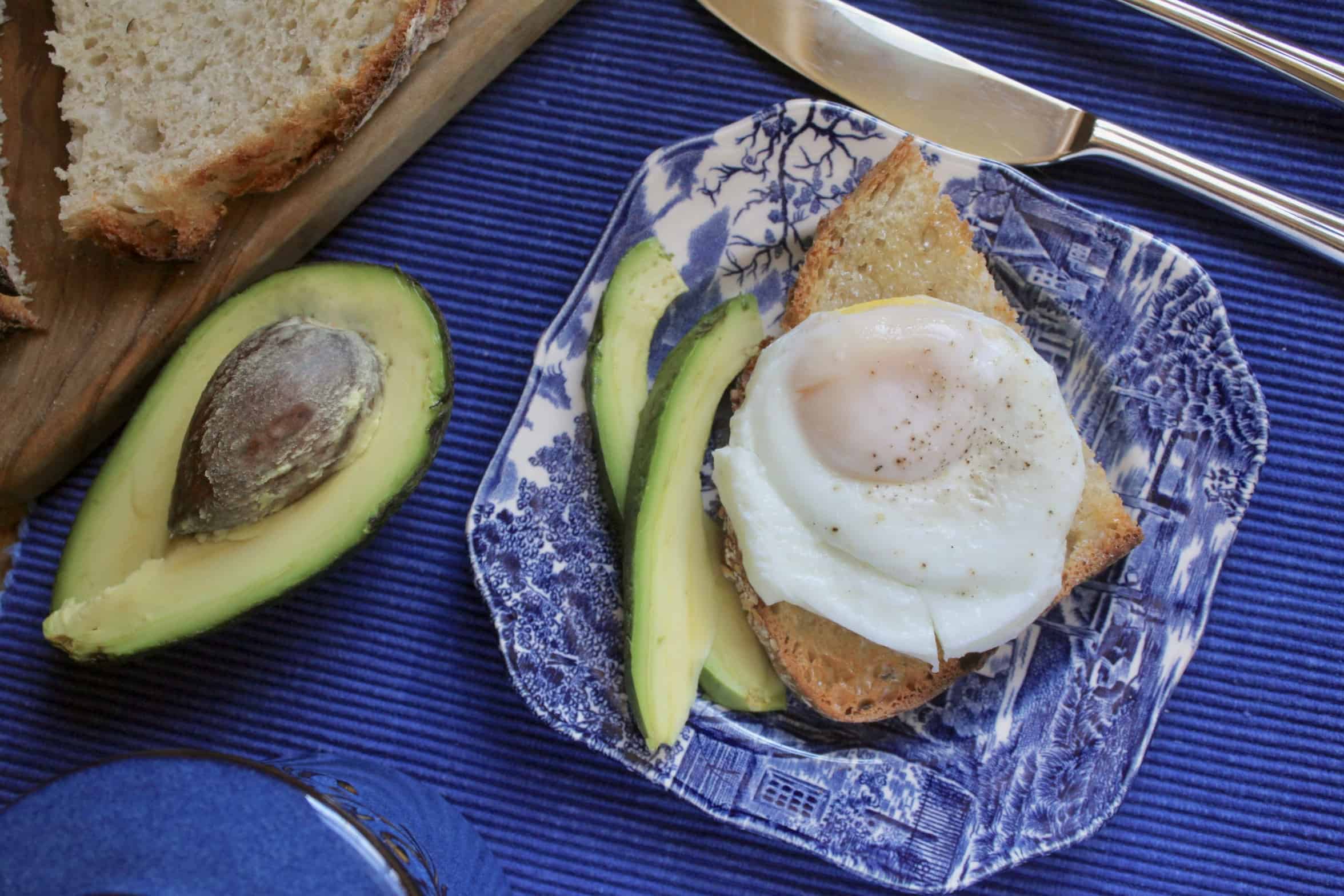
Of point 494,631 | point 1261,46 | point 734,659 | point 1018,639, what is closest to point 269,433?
point 494,631

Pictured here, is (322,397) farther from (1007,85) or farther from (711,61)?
(1007,85)

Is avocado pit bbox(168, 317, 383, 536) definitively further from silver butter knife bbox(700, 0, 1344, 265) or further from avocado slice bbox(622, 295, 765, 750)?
silver butter knife bbox(700, 0, 1344, 265)

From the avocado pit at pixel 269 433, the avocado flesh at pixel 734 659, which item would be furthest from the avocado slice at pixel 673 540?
the avocado pit at pixel 269 433

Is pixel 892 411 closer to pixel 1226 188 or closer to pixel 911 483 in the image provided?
pixel 911 483

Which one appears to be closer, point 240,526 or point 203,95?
point 240,526

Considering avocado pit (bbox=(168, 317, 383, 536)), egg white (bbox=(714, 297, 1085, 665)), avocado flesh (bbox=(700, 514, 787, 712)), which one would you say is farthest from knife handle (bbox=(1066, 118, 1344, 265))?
avocado pit (bbox=(168, 317, 383, 536))

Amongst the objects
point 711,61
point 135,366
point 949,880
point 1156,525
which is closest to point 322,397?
point 135,366

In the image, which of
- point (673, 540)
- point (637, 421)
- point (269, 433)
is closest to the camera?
point (269, 433)
